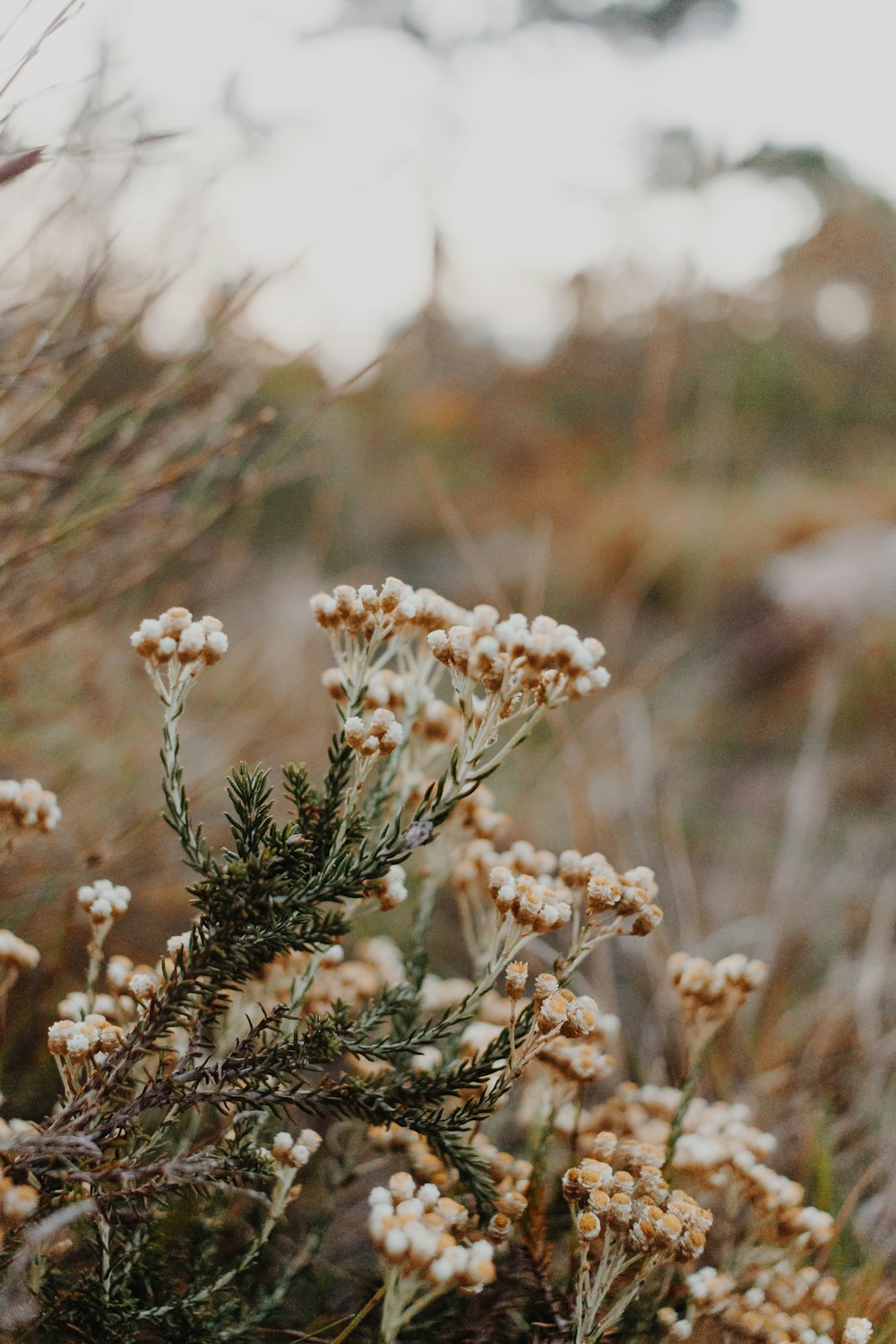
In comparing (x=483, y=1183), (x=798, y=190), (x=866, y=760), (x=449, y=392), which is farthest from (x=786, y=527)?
(x=483, y=1183)

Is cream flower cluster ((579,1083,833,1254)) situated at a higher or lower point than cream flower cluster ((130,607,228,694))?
lower

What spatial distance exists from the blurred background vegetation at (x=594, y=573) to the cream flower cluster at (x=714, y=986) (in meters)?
0.35

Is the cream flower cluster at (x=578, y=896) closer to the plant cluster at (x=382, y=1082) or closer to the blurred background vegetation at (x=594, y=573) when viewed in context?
the plant cluster at (x=382, y=1082)

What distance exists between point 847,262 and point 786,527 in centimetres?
508

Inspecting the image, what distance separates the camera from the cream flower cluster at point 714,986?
2.38 ft

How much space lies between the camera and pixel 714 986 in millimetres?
727

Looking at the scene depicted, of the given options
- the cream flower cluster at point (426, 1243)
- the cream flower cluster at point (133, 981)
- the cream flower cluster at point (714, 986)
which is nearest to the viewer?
the cream flower cluster at point (426, 1243)

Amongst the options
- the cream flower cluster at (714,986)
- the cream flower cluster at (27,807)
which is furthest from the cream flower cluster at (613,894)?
the cream flower cluster at (27,807)

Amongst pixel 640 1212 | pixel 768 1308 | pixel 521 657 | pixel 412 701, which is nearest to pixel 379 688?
pixel 412 701

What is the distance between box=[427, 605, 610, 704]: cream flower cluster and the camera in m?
0.56

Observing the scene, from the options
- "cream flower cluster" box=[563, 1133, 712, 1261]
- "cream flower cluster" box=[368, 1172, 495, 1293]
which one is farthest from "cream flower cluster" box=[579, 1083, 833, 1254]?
"cream flower cluster" box=[368, 1172, 495, 1293]

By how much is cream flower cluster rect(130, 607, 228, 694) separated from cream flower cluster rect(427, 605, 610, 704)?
0.14 m

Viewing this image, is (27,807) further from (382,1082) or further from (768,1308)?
(768,1308)

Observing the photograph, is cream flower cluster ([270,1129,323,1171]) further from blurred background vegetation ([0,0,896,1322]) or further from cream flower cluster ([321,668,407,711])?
blurred background vegetation ([0,0,896,1322])
